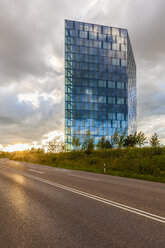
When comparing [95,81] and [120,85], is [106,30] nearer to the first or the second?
[95,81]

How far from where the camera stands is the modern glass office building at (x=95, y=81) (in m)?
62.3

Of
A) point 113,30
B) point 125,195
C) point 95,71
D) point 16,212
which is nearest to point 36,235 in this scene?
point 16,212

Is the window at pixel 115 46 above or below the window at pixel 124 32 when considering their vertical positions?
below

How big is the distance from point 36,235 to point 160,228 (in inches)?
110

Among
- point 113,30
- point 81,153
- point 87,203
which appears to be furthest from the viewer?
point 113,30

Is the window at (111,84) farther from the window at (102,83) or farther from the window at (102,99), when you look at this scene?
the window at (102,99)

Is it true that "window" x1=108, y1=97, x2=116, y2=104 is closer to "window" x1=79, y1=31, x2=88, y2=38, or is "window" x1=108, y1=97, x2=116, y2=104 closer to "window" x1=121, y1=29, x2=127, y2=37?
"window" x1=79, y1=31, x2=88, y2=38

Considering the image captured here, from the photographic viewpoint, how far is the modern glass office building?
6234 cm

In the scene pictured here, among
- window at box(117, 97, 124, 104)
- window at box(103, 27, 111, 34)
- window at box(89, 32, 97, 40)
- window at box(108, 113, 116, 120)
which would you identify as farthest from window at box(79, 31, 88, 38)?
window at box(108, 113, 116, 120)

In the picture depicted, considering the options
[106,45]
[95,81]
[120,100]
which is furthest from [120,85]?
[106,45]

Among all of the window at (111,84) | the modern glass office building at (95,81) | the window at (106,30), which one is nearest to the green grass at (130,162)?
the modern glass office building at (95,81)

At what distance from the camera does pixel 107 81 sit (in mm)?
A: 67000

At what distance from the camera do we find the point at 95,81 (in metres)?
65.7

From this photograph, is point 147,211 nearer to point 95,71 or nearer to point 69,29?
point 95,71
